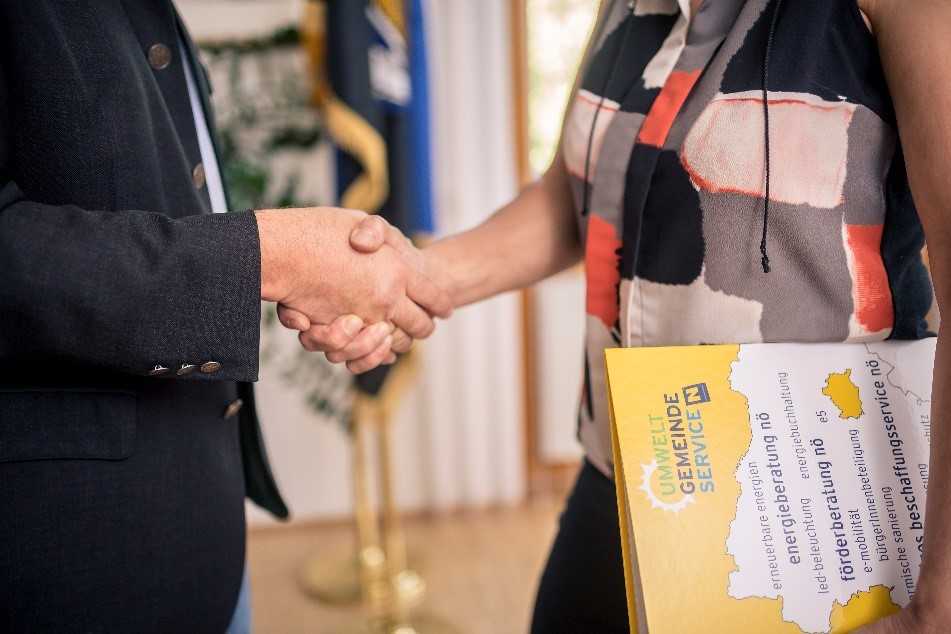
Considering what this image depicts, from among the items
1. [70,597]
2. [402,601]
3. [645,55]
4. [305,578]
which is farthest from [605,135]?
[305,578]

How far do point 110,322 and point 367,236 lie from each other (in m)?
0.36

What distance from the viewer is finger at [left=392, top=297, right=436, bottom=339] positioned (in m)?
1.11

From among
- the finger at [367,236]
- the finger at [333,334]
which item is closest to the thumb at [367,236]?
the finger at [367,236]

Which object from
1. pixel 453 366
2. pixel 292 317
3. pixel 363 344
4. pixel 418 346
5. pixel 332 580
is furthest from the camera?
pixel 453 366

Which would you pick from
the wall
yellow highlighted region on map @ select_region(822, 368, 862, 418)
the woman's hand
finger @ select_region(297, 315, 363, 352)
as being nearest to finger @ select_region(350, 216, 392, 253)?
finger @ select_region(297, 315, 363, 352)

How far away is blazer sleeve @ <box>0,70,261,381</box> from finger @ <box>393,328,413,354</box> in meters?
0.40

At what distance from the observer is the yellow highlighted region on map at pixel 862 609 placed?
650 millimetres

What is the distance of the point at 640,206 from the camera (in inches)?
32.2

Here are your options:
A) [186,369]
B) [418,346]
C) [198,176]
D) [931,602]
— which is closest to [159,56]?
[198,176]

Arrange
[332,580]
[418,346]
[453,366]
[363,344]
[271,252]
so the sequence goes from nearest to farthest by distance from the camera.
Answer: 1. [271,252]
2. [363,344]
3. [418,346]
4. [332,580]
5. [453,366]

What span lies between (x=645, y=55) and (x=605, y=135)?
0.10 meters

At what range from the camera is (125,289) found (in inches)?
27.5

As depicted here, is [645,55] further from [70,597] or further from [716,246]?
[70,597]

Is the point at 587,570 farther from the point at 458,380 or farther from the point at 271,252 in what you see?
the point at 458,380
